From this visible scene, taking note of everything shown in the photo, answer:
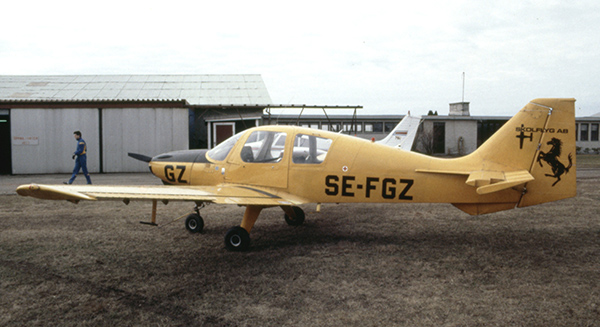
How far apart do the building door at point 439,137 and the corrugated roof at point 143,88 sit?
1872cm

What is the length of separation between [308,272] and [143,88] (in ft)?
83.9

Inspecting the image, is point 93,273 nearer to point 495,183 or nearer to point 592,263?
point 495,183

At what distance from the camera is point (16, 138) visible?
64.0 ft

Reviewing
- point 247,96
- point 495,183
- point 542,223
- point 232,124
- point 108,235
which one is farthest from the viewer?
point 247,96

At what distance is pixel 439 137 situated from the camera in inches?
1492

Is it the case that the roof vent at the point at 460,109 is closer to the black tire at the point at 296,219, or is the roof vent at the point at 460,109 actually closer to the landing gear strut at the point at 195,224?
the black tire at the point at 296,219

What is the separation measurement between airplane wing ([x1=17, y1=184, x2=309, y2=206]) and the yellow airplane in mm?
16

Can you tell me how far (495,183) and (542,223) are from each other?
3353 millimetres

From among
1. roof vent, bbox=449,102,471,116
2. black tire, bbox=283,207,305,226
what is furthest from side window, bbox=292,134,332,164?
roof vent, bbox=449,102,471,116

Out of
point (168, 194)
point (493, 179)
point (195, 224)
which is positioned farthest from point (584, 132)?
point (168, 194)

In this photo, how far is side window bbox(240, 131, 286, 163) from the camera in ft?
21.6

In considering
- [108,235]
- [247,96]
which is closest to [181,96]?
[247,96]

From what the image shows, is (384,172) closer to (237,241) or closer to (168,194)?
(237,241)

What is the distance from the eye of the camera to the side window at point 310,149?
6.39 metres
